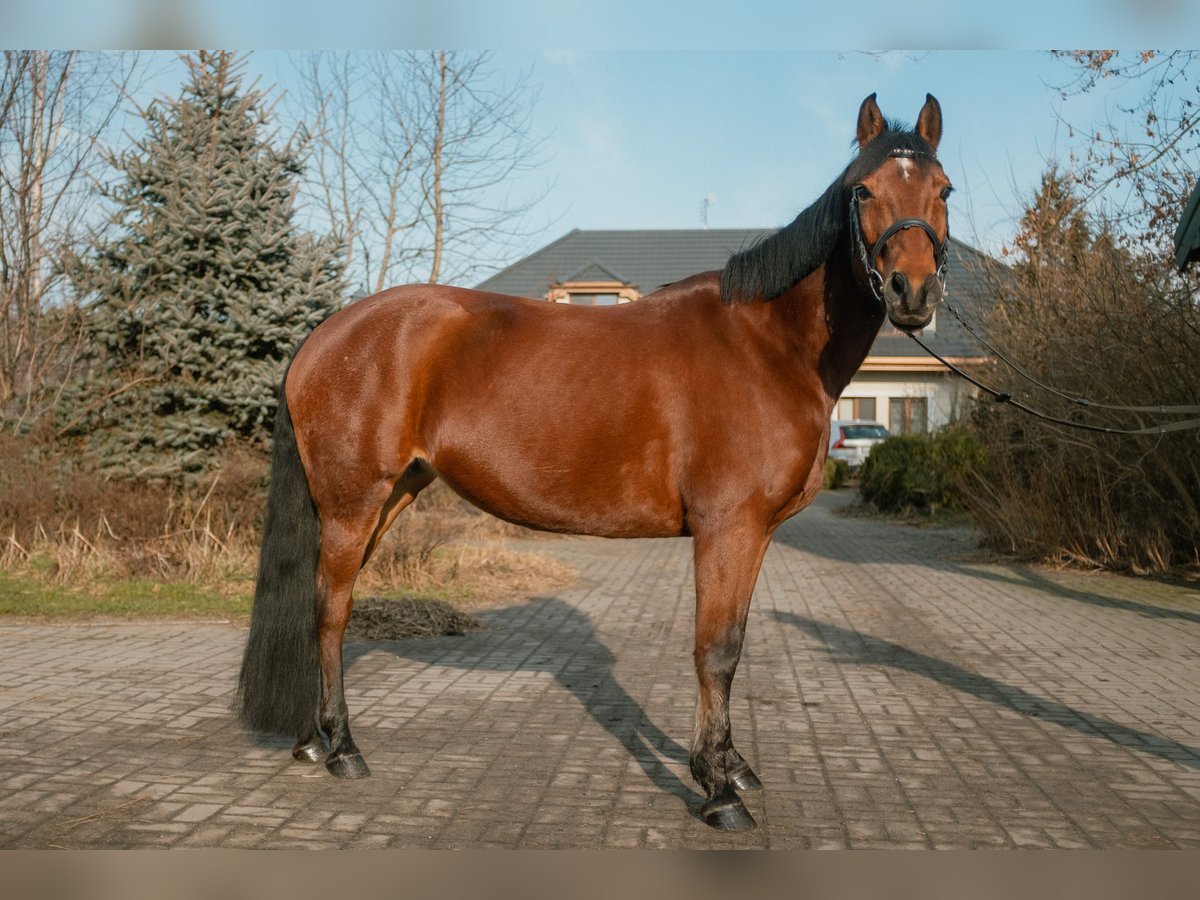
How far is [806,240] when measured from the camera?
3865mm

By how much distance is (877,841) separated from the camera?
336cm

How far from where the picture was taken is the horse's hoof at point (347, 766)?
13.3 ft

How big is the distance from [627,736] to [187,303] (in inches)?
271

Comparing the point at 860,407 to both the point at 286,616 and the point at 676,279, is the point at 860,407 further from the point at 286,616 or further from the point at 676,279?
the point at 286,616

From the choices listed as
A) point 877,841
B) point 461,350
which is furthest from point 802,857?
point 461,350

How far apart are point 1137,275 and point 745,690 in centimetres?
736

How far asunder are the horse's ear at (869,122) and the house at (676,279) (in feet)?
70.0

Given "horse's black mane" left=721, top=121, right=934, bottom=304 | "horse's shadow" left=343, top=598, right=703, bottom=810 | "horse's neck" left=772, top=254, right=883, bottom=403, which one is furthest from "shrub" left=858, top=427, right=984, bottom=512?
"horse's black mane" left=721, top=121, right=934, bottom=304

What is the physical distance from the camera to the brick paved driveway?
3.51m

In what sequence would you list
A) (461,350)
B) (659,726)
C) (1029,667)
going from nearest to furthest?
(461,350), (659,726), (1029,667)

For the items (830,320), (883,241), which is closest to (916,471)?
(830,320)

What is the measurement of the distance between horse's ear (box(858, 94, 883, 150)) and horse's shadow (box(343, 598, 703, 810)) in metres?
2.67

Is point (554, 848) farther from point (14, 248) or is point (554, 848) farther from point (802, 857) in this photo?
point (14, 248)

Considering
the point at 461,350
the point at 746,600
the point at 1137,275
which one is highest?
the point at 1137,275
